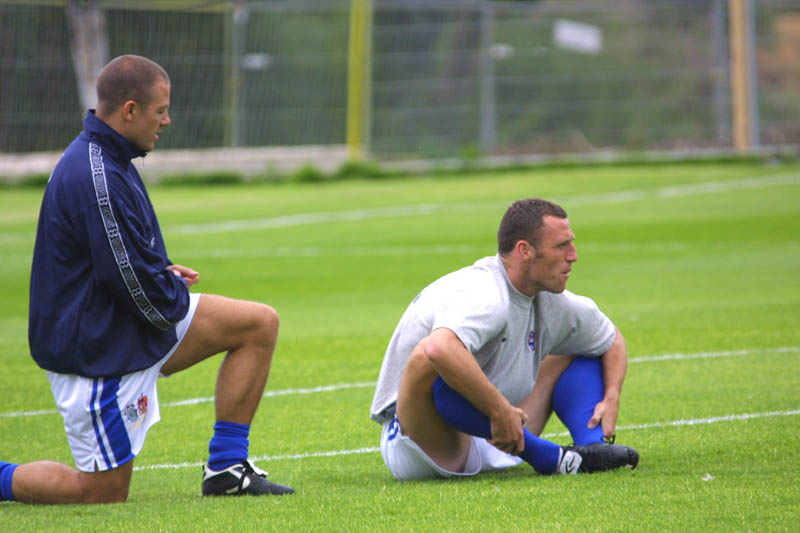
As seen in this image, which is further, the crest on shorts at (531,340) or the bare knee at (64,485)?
the crest on shorts at (531,340)

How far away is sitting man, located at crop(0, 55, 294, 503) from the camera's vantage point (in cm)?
523

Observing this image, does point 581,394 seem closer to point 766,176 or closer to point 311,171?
point 766,176

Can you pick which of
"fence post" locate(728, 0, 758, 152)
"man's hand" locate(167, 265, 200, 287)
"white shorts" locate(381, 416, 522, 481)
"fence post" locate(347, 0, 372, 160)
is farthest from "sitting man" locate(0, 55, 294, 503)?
"fence post" locate(347, 0, 372, 160)

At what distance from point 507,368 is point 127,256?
1745 millimetres

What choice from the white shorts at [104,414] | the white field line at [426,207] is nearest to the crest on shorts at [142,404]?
the white shorts at [104,414]

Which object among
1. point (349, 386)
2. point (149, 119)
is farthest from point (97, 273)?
point (349, 386)

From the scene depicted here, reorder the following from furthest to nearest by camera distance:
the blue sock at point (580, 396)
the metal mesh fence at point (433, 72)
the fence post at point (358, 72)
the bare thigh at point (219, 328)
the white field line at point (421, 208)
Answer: the fence post at point (358, 72)
the metal mesh fence at point (433, 72)
the white field line at point (421, 208)
the blue sock at point (580, 396)
the bare thigh at point (219, 328)

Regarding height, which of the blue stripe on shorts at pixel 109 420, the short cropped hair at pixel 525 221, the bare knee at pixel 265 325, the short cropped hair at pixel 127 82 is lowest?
the blue stripe on shorts at pixel 109 420

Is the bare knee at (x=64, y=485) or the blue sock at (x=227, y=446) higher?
the blue sock at (x=227, y=446)

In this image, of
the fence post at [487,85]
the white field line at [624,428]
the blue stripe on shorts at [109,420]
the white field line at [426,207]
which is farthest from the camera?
the fence post at [487,85]

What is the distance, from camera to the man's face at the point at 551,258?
5.47 meters

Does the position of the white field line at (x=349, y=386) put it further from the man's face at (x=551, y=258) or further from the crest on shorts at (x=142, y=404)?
the man's face at (x=551, y=258)

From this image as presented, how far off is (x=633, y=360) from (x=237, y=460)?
4.11 m

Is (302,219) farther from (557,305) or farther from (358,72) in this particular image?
(557,305)
